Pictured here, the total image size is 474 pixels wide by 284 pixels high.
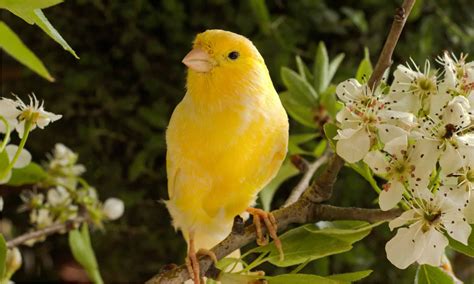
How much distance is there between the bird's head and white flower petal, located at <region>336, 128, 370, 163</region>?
0.34 ft

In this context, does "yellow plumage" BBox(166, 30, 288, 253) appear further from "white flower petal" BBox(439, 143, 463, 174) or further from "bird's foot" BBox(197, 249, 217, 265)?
"white flower petal" BBox(439, 143, 463, 174)

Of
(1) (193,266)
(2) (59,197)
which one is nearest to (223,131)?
(1) (193,266)

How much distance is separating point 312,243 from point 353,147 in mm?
91

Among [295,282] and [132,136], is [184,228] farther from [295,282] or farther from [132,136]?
[132,136]

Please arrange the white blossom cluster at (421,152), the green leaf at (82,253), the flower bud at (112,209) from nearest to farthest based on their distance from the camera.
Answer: the white blossom cluster at (421,152) → the green leaf at (82,253) → the flower bud at (112,209)

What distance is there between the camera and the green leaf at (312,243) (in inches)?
20.4

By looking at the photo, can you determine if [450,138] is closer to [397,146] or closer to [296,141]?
[397,146]

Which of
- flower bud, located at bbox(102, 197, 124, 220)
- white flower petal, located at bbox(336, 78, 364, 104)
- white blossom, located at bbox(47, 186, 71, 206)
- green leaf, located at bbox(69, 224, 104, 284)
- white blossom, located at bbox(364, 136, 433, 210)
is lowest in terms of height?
flower bud, located at bbox(102, 197, 124, 220)

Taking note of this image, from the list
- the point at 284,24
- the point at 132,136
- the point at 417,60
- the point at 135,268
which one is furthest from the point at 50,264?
the point at 417,60

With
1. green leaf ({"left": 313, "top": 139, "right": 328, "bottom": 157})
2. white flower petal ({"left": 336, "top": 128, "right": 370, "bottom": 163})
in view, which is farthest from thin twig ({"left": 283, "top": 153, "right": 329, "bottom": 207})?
white flower petal ({"left": 336, "top": 128, "right": 370, "bottom": 163})

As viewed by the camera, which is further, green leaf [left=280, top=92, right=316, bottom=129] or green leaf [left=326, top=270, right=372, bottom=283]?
green leaf [left=280, top=92, right=316, bottom=129]

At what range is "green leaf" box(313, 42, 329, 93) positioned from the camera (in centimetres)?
81

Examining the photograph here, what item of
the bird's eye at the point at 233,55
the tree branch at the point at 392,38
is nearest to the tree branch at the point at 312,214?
the tree branch at the point at 392,38

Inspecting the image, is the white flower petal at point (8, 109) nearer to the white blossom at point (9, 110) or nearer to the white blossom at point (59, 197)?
the white blossom at point (9, 110)
